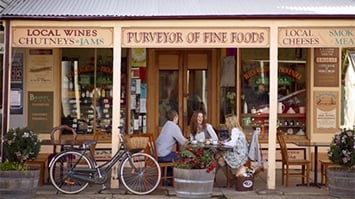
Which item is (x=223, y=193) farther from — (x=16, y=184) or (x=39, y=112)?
(x=39, y=112)

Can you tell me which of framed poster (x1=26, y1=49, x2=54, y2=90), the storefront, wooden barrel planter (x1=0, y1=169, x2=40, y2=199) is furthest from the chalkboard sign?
wooden barrel planter (x1=0, y1=169, x2=40, y2=199)

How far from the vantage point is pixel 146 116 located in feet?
45.6

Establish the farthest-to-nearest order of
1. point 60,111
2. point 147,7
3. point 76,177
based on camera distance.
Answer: point 60,111 < point 147,7 < point 76,177

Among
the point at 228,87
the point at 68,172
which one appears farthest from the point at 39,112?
the point at 228,87

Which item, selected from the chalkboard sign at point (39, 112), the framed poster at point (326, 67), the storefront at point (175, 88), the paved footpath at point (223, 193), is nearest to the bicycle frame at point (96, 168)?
the paved footpath at point (223, 193)

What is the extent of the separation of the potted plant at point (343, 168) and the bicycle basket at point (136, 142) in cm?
315

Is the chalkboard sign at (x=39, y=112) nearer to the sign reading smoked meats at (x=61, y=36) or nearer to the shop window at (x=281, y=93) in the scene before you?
the sign reading smoked meats at (x=61, y=36)

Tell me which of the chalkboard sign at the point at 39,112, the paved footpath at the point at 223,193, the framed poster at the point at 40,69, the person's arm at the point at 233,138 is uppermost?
the framed poster at the point at 40,69

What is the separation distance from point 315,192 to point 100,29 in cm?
472

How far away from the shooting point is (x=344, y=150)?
10.2m

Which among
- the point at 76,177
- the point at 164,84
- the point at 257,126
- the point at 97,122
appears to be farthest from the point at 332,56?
the point at 76,177

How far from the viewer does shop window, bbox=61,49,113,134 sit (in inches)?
535

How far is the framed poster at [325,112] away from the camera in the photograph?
535 inches

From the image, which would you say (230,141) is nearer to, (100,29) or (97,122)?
(100,29)
